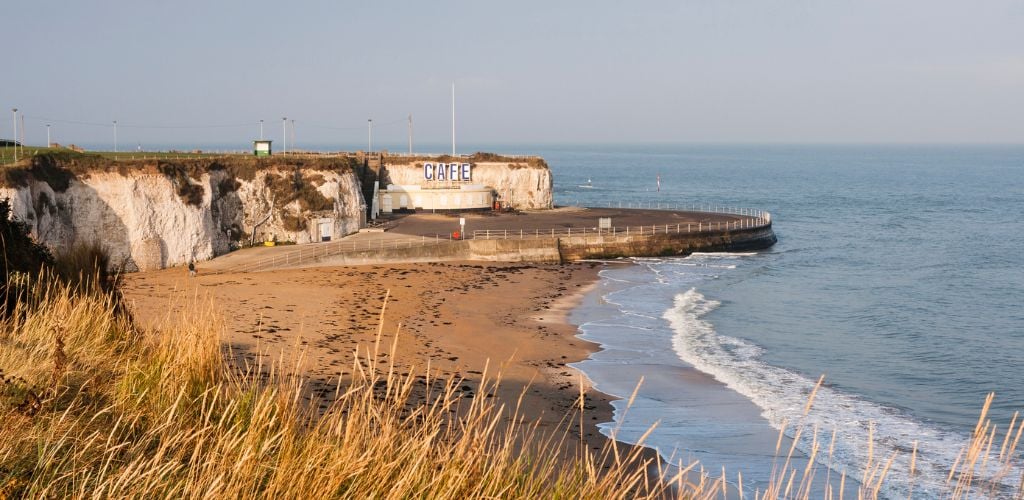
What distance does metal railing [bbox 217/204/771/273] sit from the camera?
4462cm

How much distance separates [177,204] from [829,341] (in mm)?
30865

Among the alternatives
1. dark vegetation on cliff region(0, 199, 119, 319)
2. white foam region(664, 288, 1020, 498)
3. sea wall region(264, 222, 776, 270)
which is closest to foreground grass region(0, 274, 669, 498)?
dark vegetation on cliff region(0, 199, 119, 319)

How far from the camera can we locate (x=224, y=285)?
38.6 metres

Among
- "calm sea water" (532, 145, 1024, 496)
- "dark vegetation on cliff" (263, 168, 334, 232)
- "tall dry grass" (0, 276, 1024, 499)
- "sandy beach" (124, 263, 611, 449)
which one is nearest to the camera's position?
"tall dry grass" (0, 276, 1024, 499)

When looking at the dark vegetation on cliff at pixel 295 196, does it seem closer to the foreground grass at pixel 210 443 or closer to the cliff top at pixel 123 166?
the cliff top at pixel 123 166

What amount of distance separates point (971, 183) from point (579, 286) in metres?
120

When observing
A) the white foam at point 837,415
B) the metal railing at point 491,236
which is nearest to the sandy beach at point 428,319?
the metal railing at point 491,236

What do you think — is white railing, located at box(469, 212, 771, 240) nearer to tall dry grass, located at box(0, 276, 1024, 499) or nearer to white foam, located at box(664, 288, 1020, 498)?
white foam, located at box(664, 288, 1020, 498)

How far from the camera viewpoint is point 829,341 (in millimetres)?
31953

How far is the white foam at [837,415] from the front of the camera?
18391 millimetres

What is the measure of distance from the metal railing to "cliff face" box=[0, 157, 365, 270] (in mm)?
3554

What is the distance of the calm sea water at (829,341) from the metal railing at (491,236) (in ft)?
9.94

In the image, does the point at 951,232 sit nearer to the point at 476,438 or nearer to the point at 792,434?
the point at 792,434

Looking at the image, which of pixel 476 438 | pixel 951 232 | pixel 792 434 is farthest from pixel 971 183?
pixel 476 438
